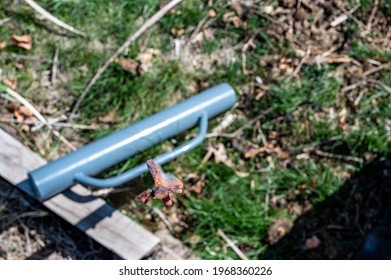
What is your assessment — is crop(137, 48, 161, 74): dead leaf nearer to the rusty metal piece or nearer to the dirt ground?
the dirt ground

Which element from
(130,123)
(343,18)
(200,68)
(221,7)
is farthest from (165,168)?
(343,18)

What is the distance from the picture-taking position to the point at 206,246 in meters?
3.37

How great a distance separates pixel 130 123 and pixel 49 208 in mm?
469

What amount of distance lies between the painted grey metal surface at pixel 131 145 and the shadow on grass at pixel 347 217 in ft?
1.92

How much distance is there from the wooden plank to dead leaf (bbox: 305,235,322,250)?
2.01ft

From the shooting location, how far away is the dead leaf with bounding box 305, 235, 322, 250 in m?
3.40

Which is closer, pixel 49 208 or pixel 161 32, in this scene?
pixel 49 208

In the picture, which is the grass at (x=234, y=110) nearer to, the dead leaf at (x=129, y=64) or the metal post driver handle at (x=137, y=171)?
the dead leaf at (x=129, y=64)

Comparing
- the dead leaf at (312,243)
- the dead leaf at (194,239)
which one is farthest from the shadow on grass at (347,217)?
the dead leaf at (194,239)

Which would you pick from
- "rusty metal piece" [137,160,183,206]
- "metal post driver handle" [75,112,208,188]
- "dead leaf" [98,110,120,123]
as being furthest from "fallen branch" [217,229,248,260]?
"rusty metal piece" [137,160,183,206]

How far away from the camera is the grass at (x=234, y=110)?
3.38 m

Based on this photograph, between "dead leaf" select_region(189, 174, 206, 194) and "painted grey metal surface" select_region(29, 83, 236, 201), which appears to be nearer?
"painted grey metal surface" select_region(29, 83, 236, 201)

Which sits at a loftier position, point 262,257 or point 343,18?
point 343,18

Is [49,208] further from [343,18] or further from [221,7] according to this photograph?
[343,18]
